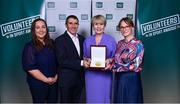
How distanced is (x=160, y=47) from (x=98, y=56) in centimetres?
124

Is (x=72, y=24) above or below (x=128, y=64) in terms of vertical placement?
above

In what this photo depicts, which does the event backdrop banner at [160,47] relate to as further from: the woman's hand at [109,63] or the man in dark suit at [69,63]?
the man in dark suit at [69,63]

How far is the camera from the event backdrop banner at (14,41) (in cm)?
495

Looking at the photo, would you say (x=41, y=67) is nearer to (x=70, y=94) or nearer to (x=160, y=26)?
(x=70, y=94)

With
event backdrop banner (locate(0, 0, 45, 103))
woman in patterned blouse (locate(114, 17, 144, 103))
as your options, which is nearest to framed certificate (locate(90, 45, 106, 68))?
woman in patterned blouse (locate(114, 17, 144, 103))

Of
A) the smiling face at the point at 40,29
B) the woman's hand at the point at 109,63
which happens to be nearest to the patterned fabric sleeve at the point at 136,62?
the woman's hand at the point at 109,63

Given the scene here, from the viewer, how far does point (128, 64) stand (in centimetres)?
417

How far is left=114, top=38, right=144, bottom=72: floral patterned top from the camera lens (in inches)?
163

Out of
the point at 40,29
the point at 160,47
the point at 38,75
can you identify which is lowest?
the point at 38,75

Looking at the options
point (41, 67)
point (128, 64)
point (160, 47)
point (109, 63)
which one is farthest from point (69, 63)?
point (160, 47)

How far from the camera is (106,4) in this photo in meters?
5.00

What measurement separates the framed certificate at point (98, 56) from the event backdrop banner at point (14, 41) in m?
1.13

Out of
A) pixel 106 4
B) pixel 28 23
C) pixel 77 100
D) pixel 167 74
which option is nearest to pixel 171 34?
pixel 167 74

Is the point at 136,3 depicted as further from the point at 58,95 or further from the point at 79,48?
the point at 58,95
